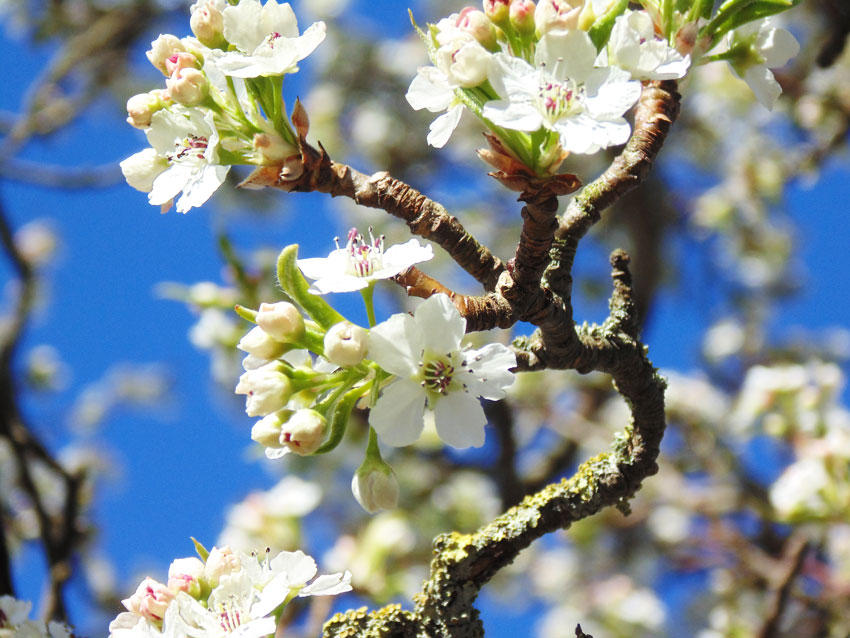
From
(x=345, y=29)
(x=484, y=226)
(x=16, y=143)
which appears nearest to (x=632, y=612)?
(x=484, y=226)

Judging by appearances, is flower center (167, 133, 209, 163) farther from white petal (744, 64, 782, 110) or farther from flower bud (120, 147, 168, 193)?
white petal (744, 64, 782, 110)

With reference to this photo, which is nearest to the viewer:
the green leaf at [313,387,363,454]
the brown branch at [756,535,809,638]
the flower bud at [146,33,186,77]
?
the green leaf at [313,387,363,454]

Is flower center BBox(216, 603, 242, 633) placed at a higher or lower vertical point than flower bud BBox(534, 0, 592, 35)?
lower

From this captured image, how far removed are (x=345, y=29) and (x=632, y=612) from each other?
4.58 metres

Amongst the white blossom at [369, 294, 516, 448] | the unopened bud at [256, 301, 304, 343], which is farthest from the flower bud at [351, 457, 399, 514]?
the unopened bud at [256, 301, 304, 343]

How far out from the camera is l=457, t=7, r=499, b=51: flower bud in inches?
41.6

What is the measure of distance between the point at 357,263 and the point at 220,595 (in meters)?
0.48

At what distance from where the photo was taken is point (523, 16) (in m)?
1.07

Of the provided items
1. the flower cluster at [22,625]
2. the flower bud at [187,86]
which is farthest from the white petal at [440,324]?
the flower cluster at [22,625]

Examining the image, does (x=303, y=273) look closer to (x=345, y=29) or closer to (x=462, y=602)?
(x=462, y=602)

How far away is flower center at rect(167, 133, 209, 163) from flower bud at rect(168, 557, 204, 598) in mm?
560

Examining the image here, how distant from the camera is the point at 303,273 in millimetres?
1079

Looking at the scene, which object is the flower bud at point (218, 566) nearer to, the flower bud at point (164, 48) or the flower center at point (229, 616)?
the flower center at point (229, 616)

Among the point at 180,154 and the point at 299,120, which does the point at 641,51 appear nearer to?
the point at 299,120
